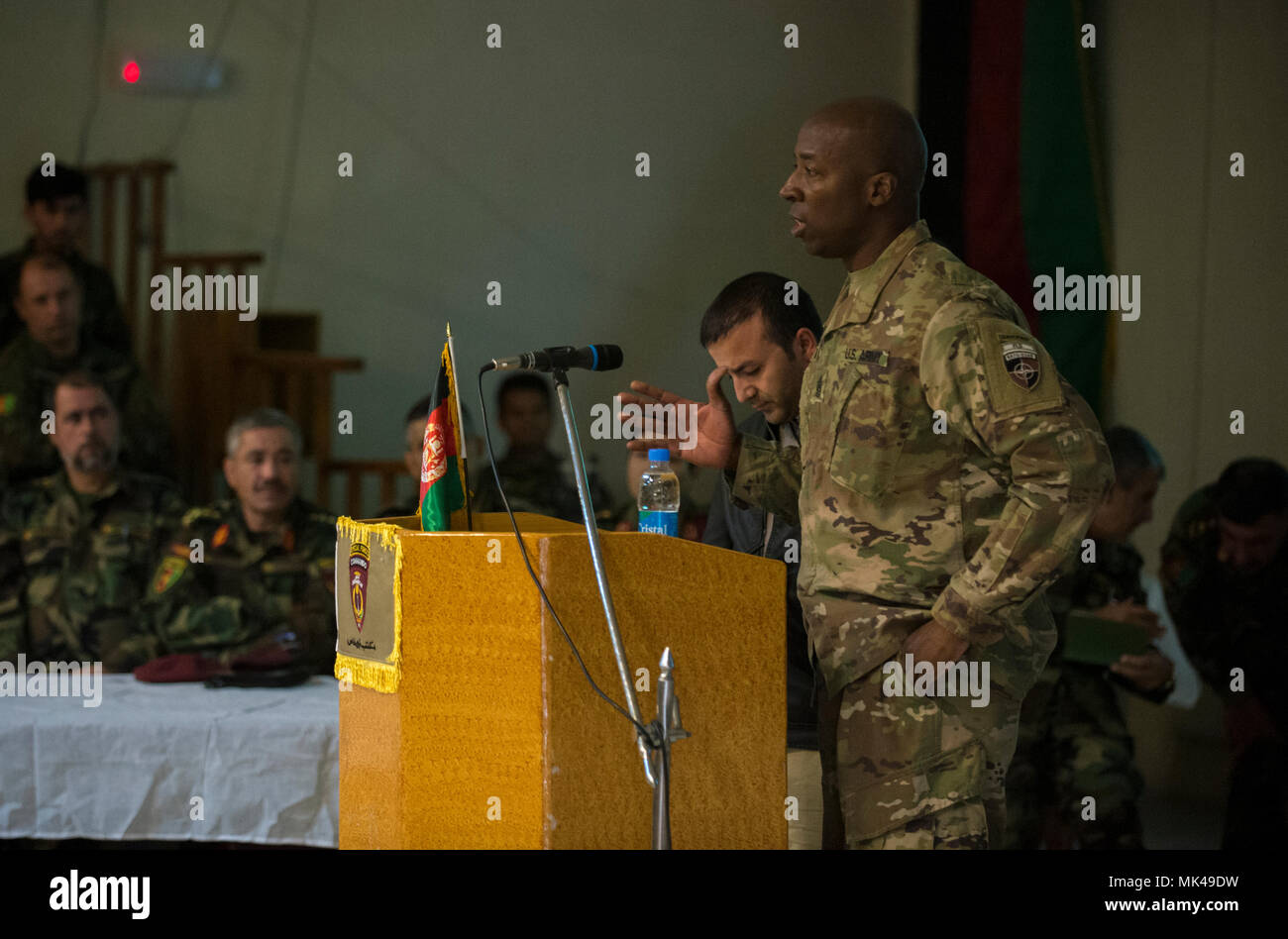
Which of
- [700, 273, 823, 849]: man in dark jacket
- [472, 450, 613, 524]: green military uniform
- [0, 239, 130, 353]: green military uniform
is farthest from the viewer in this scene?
[0, 239, 130, 353]: green military uniform

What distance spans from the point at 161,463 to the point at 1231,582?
4053 millimetres

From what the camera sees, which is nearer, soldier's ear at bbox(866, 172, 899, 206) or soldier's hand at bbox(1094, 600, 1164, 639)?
soldier's ear at bbox(866, 172, 899, 206)

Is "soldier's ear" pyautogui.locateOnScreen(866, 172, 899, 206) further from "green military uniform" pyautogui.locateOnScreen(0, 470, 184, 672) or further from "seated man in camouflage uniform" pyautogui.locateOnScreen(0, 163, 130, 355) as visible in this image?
"seated man in camouflage uniform" pyautogui.locateOnScreen(0, 163, 130, 355)

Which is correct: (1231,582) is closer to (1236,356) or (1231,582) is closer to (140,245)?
(1236,356)

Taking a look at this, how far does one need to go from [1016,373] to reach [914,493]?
257 mm

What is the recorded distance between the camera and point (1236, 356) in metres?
4.84

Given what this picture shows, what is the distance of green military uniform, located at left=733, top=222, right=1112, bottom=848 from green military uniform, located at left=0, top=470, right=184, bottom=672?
2.61m

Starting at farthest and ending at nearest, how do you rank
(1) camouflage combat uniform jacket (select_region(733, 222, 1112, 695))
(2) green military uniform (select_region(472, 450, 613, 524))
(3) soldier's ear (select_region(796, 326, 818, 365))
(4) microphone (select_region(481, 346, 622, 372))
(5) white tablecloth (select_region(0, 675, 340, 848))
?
(2) green military uniform (select_region(472, 450, 613, 524))
(5) white tablecloth (select_region(0, 675, 340, 848))
(3) soldier's ear (select_region(796, 326, 818, 365))
(1) camouflage combat uniform jacket (select_region(733, 222, 1112, 695))
(4) microphone (select_region(481, 346, 622, 372))

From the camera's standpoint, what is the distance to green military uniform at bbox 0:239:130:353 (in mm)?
5273

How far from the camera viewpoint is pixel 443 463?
6.59 ft

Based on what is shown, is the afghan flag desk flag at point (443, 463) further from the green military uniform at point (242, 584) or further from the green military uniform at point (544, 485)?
the green military uniform at point (544, 485)

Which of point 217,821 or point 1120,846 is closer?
point 217,821

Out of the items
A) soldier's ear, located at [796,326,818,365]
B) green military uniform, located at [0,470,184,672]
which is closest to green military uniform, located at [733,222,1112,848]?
soldier's ear, located at [796,326,818,365]
